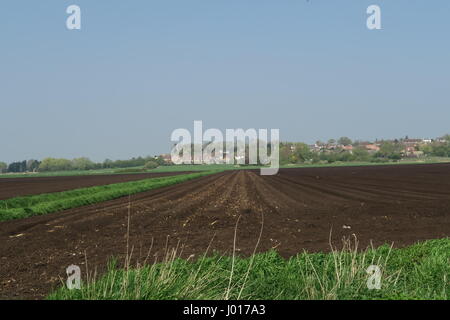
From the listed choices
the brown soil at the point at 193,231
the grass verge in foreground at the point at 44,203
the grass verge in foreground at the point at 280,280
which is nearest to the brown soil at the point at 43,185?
the grass verge in foreground at the point at 44,203

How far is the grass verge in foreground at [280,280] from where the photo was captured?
601 cm

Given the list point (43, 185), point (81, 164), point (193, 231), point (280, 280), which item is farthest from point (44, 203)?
point (81, 164)

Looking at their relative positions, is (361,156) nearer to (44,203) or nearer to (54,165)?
(54,165)

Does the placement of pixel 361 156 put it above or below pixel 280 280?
above

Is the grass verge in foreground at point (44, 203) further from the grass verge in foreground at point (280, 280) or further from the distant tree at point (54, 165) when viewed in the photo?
the distant tree at point (54, 165)

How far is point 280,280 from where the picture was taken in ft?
25.6

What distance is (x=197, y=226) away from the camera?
16453mm

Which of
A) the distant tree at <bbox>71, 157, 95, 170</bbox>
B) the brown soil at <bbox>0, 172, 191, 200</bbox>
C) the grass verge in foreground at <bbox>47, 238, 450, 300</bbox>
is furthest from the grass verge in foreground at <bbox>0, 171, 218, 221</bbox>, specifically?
the distant tree at <bbox>71, 157, 95, 170</bbox>

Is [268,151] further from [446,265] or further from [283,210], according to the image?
[446,265]

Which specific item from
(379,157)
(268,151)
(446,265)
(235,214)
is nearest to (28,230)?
(235,214)

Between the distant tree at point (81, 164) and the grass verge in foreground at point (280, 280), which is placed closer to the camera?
the grass verge in foreground at point (280, 280)

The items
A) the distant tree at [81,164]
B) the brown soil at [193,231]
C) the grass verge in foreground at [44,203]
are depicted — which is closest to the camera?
the brown soil at [193,231]
